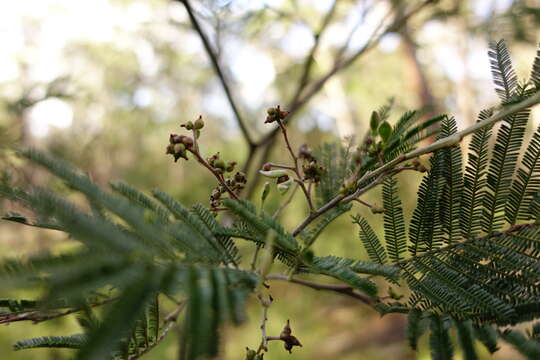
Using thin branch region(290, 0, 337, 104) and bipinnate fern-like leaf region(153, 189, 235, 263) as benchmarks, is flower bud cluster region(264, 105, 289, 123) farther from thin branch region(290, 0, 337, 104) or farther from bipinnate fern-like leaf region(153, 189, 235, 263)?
thin branch region(290, 0, 337, 104)

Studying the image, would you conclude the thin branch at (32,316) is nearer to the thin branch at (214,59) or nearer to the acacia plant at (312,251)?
the acacia plant at (312,251)

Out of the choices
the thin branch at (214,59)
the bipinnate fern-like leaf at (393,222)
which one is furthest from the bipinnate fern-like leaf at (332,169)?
the thin branch at (214,59)

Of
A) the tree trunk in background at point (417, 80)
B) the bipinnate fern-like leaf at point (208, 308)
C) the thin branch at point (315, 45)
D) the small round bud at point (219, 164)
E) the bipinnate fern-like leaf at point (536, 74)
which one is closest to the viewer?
the bipinnate fern-like leaf at point (208, 308)

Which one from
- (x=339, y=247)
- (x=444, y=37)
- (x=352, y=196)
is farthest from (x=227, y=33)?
(x=444, y=37)

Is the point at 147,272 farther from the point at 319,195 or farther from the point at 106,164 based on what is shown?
the point at 106,164

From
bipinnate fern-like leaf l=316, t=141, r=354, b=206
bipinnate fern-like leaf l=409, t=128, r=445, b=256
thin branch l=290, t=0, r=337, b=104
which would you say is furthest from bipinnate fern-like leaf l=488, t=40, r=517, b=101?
thin branch l=290, t=0, r=337, b=104

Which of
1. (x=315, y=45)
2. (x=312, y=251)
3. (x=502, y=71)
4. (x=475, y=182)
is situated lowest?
(x=312, y=251)

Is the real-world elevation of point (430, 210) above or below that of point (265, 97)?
below

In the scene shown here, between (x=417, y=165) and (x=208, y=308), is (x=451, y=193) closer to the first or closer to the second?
(x=417, y=165)

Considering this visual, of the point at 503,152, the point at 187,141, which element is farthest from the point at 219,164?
the point at 503,152

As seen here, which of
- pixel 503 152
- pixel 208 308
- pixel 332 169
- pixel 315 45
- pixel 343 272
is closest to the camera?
pixel 208 308
